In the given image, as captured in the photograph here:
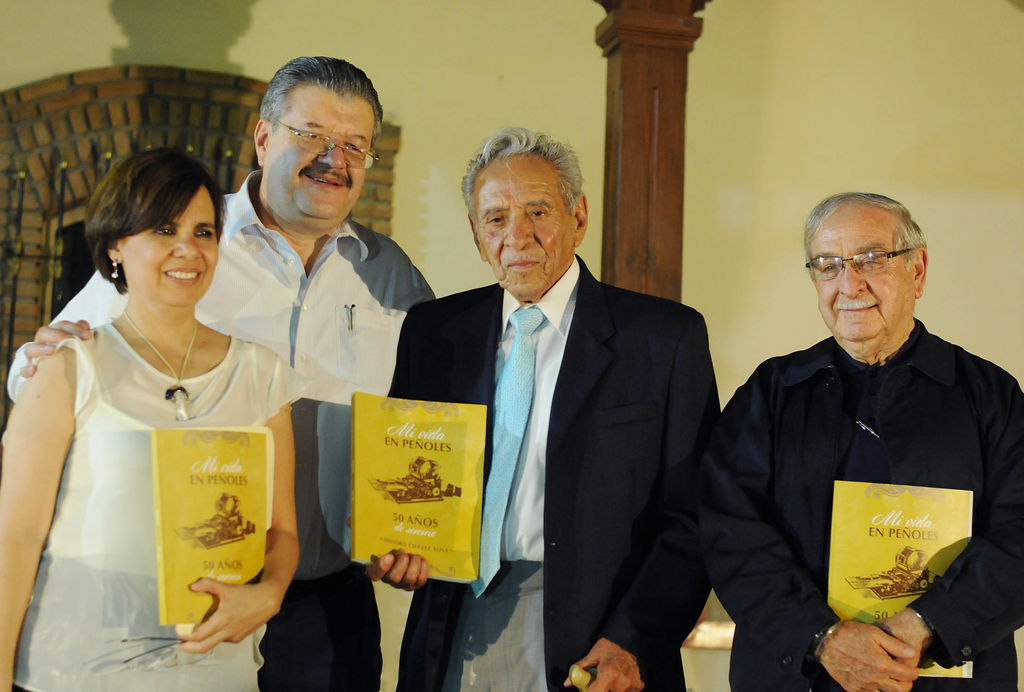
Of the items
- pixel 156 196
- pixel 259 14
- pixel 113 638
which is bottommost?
pixel 113 638

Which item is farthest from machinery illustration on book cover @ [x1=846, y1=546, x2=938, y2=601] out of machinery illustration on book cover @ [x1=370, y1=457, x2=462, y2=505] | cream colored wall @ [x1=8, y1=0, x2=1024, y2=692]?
cream colored wall @ [x1=8, y1=0, x2=1024, y2=692]

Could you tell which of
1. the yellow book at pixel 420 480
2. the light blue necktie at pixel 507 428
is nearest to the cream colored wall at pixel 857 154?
the light blue necktie at pixel 507 428

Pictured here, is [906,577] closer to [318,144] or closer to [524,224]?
[524,224]

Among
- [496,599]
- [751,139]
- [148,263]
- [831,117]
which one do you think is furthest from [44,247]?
[831,117]

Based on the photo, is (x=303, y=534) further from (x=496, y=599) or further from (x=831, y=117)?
(x=831, y=117)

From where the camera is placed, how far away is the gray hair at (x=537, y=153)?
220 cm

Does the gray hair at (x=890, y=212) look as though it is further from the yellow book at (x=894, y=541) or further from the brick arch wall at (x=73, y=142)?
the brick arch wall at (x=73, y=142)

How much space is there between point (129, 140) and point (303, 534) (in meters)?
2.44

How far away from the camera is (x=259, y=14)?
14.1 ft

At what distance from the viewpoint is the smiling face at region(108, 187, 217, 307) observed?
196 cm

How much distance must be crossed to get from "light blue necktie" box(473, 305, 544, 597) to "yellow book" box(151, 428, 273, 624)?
0.49 metres

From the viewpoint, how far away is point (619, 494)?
6.85 feet

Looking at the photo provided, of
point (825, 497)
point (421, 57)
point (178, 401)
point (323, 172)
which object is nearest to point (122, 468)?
point (178, 401)

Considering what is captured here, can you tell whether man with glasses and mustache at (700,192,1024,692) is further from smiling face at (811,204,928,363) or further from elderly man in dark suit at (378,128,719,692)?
elderly man in dark suit at (378,128,719,692)
